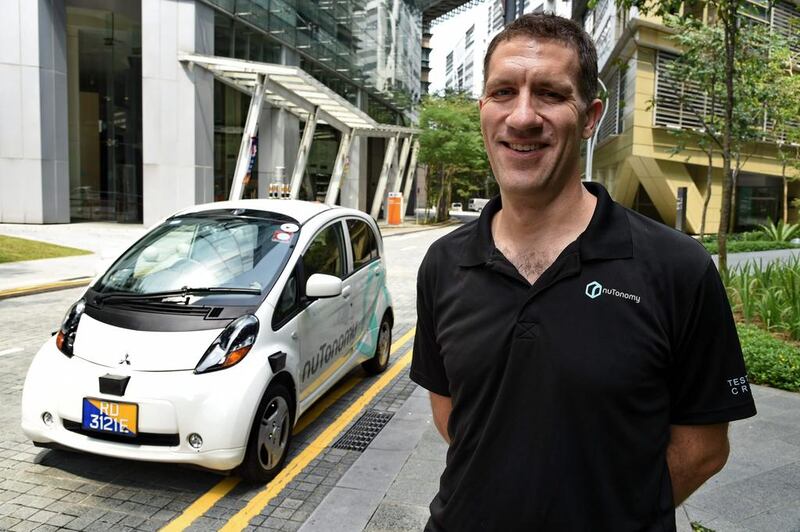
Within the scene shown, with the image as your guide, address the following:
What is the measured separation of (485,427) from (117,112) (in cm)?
3363

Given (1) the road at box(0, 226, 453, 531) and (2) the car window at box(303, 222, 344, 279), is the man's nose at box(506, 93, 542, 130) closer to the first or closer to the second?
(1) the road at box(0, 226, 453, 531)

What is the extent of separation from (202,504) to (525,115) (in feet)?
11.4

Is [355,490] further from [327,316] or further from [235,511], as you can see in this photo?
[327,316]

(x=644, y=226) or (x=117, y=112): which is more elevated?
(x=117, y=112)

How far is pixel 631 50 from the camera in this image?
34812mm

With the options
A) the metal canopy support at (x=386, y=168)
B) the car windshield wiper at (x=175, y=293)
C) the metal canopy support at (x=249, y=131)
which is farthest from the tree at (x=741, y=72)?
the metal canopy support at (x=386, y=168)

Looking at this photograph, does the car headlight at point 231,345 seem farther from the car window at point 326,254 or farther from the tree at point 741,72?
the tree at point 741,72

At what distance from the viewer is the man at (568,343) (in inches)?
62.3

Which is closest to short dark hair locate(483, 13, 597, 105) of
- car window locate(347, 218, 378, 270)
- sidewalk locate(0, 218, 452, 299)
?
sidewalk locate(0, 218, 452, 299)

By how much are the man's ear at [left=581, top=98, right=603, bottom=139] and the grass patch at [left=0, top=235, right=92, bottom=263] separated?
54.4 ft

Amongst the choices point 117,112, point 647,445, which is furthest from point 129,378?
point 117,112

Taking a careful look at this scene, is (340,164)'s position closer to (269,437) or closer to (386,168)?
(386,168)

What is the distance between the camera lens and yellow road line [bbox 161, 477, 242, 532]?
398 cm

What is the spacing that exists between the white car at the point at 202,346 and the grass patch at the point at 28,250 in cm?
1252
